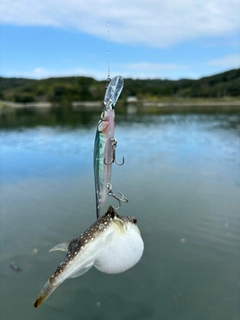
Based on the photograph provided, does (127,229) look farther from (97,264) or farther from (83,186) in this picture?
(83,186)

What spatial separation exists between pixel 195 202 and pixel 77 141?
48.0ft

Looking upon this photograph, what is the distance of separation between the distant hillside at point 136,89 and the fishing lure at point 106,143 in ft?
370

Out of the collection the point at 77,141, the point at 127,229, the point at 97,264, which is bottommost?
the point at 77,141

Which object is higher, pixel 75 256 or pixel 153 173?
pixel 75 256

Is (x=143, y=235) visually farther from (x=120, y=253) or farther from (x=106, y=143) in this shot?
(x=106, y=143)

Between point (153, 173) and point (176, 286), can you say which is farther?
point (153, 173)

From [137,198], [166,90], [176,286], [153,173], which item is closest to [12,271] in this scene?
[176,286]

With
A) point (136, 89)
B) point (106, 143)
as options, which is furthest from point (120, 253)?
point (136, 89)

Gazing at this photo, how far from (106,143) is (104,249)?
3.11 feet

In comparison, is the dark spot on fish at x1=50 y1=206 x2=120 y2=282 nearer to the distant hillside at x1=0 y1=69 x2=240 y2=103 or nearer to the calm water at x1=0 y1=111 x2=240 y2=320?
the calm water at x1=0 y1=111 x2=240 y2=320

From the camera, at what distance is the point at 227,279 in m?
5.83

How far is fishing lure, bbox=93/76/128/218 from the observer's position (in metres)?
2.92

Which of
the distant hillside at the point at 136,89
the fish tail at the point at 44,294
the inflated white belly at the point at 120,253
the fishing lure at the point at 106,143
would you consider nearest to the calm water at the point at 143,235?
the inflated white belly at the point at 120,253

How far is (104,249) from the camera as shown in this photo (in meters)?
2.87
